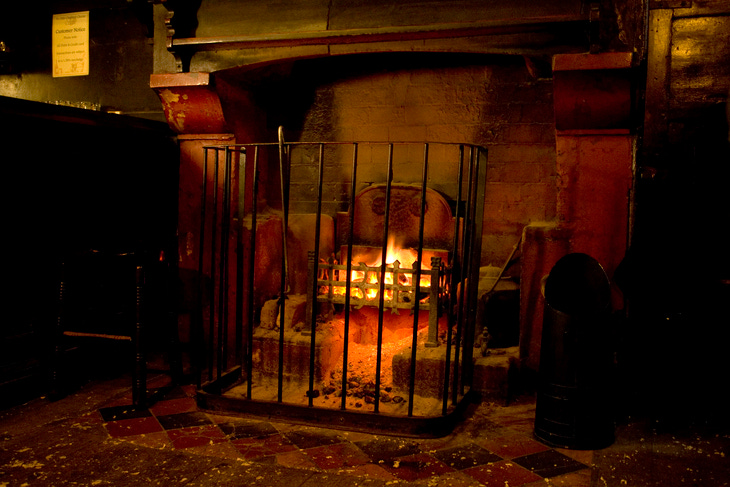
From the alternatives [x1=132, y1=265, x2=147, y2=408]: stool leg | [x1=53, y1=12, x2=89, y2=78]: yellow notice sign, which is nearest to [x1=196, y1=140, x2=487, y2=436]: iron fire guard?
[x1=132, y1=265, x2=147, y2=408]: stool leg

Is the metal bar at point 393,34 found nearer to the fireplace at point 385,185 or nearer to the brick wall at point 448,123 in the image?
the fireplace at point 385,185

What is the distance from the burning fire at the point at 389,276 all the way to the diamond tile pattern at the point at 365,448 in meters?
1.36

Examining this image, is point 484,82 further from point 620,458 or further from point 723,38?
point 620,458

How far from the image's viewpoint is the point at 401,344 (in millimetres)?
5453

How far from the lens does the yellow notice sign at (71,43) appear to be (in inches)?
265

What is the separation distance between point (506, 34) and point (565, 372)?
2.65 metres

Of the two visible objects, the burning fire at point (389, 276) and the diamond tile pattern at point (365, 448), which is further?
the burning fire at point (389, 276)

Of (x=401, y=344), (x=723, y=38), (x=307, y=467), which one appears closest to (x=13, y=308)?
(x=307, y=467)

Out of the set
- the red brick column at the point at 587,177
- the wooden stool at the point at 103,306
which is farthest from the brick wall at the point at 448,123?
the wooden stool at the point at 103,306

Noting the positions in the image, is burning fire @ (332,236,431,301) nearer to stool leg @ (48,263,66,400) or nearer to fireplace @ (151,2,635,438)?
fireplace @ (151,2,635,438)

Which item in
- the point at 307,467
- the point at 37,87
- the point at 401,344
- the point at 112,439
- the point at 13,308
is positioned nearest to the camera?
the point at 307,467

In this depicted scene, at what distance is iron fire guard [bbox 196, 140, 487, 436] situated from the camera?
3.99 meters

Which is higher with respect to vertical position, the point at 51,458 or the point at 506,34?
the point at 506,34

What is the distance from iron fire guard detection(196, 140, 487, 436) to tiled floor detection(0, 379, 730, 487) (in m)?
0.22
